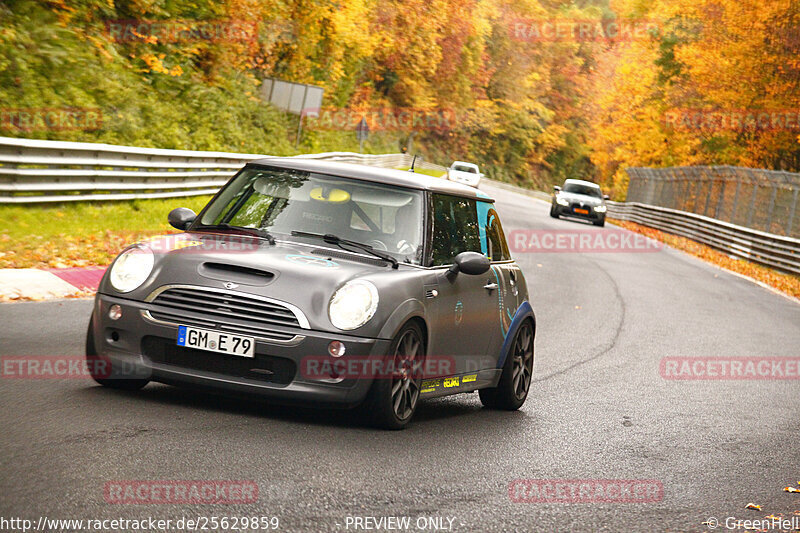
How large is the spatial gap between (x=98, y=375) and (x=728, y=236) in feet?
101

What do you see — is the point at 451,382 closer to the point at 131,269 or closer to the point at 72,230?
the point at 131,269

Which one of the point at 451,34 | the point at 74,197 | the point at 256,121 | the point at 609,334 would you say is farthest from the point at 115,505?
the point at 451,34

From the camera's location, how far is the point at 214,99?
114 ft

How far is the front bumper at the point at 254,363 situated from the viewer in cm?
623

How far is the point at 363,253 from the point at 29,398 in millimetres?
2148

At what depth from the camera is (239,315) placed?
6.22m

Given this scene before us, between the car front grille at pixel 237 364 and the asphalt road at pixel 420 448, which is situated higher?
the car front grille at pixel 237 364
